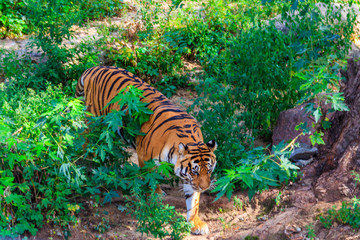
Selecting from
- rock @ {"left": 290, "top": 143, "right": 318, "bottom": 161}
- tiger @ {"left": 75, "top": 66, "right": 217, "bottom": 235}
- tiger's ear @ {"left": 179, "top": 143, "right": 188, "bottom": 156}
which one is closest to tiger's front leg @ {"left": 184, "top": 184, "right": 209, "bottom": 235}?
tiger @ {"left": 75, "top": 66, "right": 217, "bottom": 235}

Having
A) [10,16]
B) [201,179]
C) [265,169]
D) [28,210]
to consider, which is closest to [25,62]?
[10,16]

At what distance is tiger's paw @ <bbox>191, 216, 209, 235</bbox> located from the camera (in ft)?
13.6

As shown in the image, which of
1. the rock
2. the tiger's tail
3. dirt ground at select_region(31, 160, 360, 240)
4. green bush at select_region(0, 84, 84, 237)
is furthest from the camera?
the tiger's tail

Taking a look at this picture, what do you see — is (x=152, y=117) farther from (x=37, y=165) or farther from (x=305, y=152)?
(x=305, y=152)

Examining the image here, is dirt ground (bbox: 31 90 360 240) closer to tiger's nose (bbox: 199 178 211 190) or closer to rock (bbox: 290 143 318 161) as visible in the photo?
rock (bbox: 290 143 318 161)

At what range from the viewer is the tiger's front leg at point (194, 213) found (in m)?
4.16

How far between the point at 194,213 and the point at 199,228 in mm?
159

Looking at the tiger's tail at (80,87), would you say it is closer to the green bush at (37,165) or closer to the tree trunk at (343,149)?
the green bush at (37,165)

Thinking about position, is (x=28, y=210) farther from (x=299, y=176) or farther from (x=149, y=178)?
(x=299, y=176)

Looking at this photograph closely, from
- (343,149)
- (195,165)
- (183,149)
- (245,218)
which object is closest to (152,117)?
(183,149)

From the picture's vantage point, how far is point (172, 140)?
4254 mm

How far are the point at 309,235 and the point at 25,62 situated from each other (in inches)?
203

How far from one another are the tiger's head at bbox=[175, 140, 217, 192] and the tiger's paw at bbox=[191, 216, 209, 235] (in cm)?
45

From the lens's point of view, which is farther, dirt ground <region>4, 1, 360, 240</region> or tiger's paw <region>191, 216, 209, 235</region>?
tiger's paw <region>191, 216, 209, 235</region>
